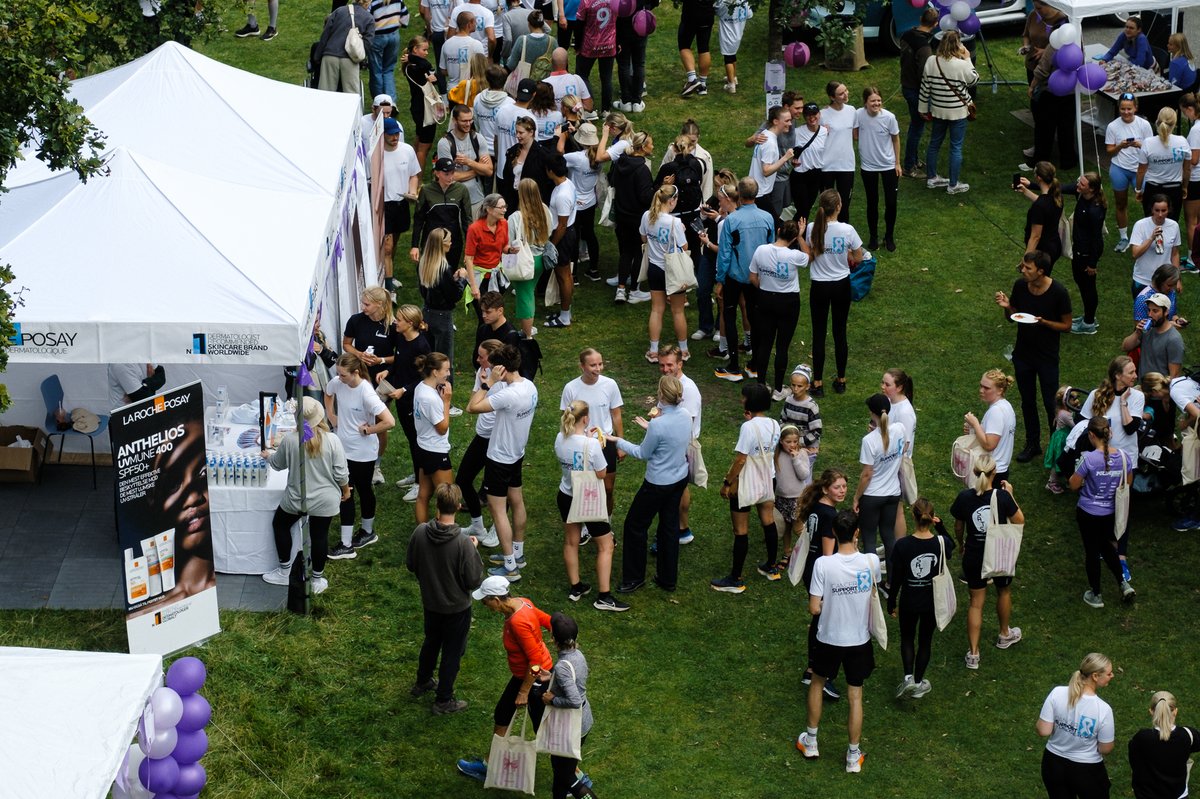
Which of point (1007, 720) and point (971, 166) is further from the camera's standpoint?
point (971, 166)

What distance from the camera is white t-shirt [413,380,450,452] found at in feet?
35.9

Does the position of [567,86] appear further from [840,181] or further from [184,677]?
[184,677]

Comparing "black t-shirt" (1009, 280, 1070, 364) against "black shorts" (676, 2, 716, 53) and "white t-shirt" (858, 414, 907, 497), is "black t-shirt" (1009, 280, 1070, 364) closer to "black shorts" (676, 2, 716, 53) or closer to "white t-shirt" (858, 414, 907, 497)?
"white t-shirt" (858, 414, 907, 497)

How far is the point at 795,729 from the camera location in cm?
994

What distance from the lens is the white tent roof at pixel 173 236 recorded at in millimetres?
10094

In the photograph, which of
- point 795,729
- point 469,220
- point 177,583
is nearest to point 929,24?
point 469,220

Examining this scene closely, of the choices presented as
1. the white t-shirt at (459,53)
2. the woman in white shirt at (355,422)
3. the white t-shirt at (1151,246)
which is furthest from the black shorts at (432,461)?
the white t-shirt at (459,53)

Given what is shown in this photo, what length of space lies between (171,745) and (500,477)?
347cm

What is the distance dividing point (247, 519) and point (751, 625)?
3.55 metres

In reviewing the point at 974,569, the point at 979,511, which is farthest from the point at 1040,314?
the point at 974,569

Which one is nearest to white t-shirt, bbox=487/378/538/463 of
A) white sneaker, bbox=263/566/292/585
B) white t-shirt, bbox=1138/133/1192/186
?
white sneaker, bbox=263/566/292/585

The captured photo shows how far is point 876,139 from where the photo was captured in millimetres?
15484

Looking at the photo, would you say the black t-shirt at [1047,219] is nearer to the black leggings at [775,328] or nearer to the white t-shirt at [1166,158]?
the white t-shirt at [1166,158]

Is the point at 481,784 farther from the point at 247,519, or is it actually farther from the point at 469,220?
the point at 469,220
